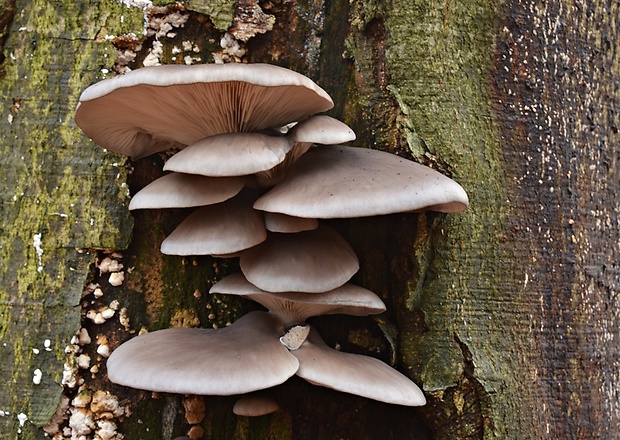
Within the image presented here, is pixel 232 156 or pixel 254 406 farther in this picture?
pixel 254 406

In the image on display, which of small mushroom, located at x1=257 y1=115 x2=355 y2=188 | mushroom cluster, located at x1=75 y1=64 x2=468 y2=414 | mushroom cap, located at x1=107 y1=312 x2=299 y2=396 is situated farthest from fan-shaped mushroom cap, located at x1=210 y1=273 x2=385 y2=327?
small mushroom, located at x1=257 y1=115 x2=355 y2=188

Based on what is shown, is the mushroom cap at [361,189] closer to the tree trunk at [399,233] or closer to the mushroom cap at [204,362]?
the tree trunk at [399,233]

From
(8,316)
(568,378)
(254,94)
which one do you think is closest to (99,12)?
(254,94)

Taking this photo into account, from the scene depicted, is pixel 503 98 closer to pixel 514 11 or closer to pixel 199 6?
pixel 514 11

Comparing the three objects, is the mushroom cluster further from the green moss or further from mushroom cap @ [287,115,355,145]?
the green moss

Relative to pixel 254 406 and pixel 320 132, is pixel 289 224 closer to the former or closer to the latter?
pixel 320 132

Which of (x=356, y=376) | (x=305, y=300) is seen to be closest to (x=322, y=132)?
(x=305, y=300)
